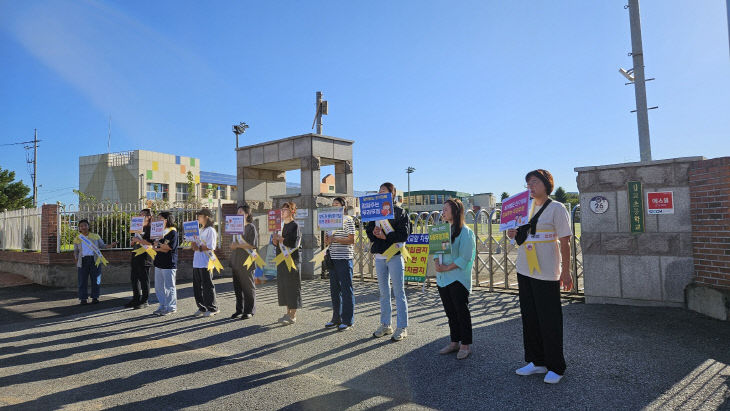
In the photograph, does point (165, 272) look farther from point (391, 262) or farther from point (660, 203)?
point (660, 203)

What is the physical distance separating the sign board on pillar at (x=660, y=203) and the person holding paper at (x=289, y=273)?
577cm

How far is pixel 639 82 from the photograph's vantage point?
12039mm

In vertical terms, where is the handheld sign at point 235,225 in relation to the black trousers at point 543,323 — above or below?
above

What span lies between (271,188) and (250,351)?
9.88 meters

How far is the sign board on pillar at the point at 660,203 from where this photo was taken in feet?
23.0

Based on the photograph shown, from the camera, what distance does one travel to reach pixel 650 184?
7.22 metres

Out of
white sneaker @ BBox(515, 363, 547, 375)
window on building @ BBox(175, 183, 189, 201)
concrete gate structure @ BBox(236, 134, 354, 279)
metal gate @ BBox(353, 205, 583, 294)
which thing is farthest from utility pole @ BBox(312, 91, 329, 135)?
window on building @ BBox(175, 183, 189, 201)

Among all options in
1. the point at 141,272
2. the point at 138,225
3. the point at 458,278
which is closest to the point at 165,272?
the point at 141,272

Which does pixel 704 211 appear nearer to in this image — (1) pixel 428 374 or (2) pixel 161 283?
(1) pixel 428 374

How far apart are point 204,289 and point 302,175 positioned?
5313mm

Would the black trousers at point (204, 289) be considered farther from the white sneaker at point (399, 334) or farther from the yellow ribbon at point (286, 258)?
the white sneaker at point (399, 334)

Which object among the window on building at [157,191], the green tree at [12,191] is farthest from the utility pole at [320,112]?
the window on building at [157,191]

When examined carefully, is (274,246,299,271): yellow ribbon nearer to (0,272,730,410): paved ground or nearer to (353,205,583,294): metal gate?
(0,272,730,410): paved ground

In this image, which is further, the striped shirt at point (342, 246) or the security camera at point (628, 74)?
the security camera at point (628, 74)
